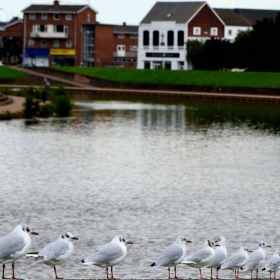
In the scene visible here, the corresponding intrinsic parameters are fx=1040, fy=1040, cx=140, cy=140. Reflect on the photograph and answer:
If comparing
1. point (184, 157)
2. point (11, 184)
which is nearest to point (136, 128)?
point (184, 157)

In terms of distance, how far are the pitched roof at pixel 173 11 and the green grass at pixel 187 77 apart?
881 inches

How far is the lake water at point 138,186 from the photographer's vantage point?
25.1 metres

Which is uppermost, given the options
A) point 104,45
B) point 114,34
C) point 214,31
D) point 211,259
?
point 214,31

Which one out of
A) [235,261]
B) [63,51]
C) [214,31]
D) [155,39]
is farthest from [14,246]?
[63,51]

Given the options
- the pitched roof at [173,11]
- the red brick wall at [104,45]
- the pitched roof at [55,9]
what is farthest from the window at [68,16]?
the pitched roof at [173,11]

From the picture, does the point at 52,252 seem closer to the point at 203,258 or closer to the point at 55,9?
the point at 203,258

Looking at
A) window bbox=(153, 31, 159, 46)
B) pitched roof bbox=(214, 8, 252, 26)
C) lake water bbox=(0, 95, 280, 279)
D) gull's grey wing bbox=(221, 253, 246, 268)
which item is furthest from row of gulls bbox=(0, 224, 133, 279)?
pitched roof bbox=(214, 8, 252, 26)

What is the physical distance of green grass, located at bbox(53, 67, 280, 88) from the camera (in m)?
113

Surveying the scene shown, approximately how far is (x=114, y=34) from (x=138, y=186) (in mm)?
143992

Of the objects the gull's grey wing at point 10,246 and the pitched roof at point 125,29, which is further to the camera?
the pitched roof at point 125,29

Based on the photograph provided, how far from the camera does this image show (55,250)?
18.1 meters

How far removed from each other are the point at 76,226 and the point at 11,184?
324 inches

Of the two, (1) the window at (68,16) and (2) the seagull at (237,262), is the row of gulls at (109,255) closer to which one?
(2) the seagull at (237,262)

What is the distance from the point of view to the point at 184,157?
4466 centimetres
